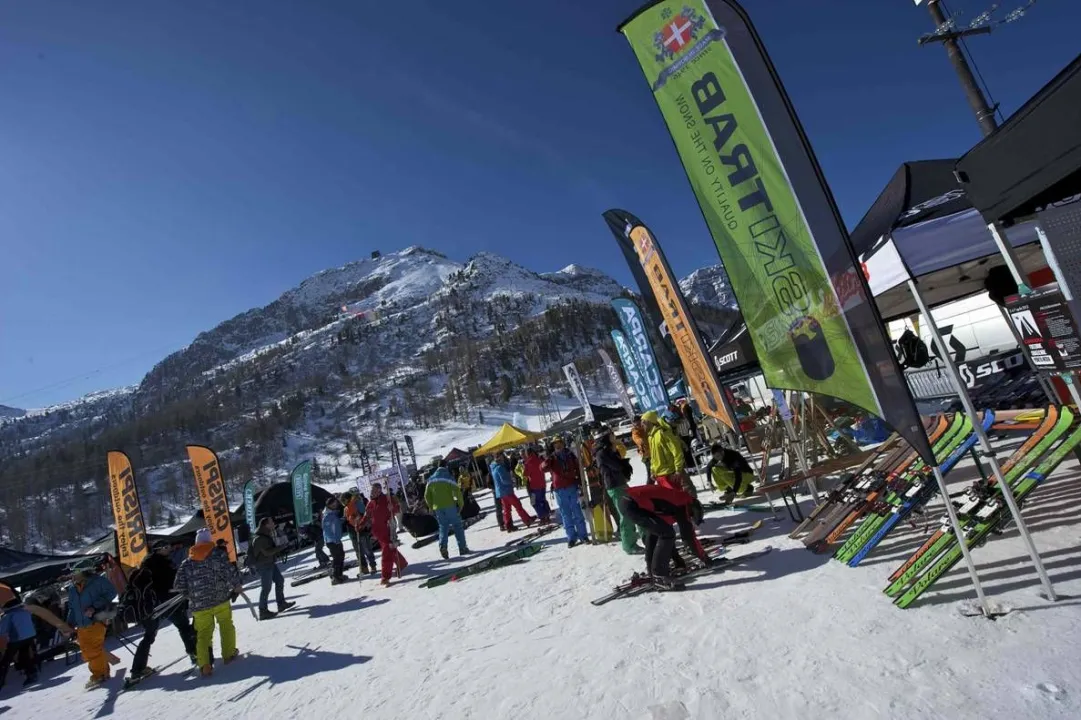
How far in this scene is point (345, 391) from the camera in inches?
4523

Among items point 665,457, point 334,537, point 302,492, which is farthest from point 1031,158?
point 302,492

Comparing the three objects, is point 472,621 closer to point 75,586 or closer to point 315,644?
point 315,644

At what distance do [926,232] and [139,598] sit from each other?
9786 millimetres

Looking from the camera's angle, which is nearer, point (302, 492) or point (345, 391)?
point (302, 492)

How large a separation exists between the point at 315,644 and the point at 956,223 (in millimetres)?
8176

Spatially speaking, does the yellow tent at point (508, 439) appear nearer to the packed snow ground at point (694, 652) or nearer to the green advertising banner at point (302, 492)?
the green advertising banner at point (302, 492)

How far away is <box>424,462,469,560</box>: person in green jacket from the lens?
8.91 meters

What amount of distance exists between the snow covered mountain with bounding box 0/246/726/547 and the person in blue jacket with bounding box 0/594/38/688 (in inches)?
2119

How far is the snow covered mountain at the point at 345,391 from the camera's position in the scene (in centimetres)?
8200

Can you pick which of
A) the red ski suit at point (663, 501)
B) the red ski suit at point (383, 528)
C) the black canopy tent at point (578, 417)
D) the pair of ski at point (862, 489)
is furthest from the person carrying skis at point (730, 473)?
the black canopy tent at point (578, 417)

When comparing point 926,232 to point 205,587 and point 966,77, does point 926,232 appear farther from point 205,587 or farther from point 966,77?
point 966,77

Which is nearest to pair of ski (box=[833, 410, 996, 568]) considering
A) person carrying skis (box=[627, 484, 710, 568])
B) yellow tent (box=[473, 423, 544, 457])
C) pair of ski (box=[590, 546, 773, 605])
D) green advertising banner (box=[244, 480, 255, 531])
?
pair of ski (box=[590, 546, 773, 605])

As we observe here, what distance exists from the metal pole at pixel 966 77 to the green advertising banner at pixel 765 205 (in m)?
12.5

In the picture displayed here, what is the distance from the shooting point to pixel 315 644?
19.8 ft
